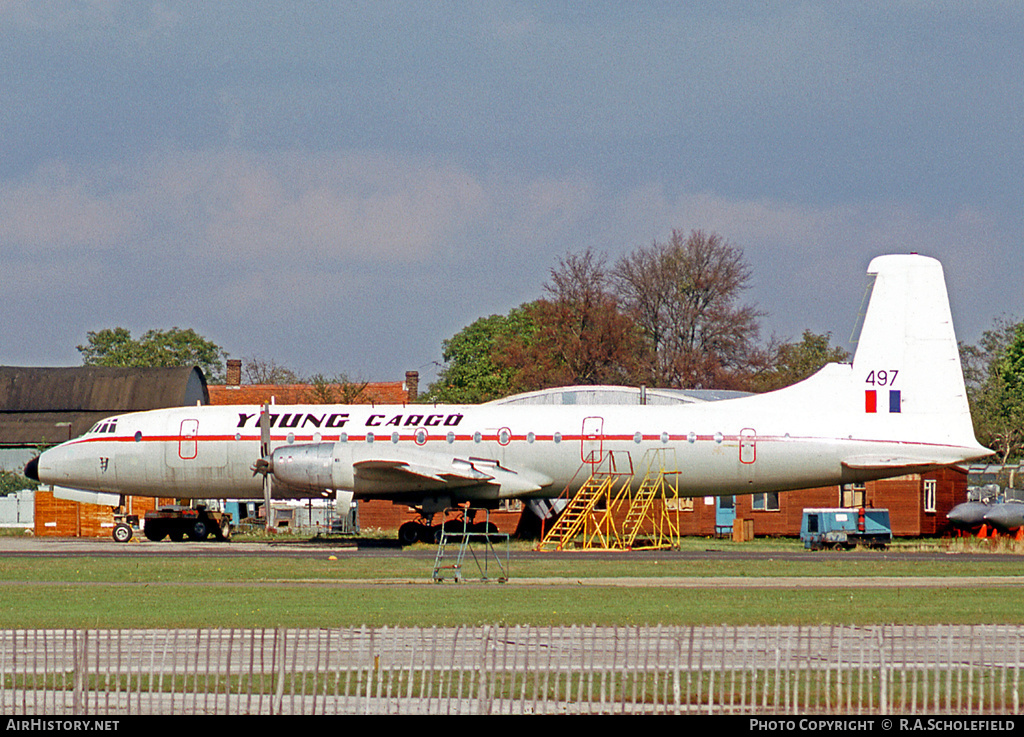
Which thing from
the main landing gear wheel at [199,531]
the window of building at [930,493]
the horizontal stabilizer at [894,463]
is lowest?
the main landing gear wheel at [199,531]

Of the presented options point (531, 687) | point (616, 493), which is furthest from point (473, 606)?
point (616, 493)

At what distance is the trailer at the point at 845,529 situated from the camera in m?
46.1

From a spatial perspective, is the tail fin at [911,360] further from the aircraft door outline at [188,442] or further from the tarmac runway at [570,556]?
the aircraft door outline at [188,442]

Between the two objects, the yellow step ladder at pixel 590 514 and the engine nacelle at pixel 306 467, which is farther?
the engine nacelle at pixel 306 467

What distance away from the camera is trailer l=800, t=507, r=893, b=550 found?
151 ft

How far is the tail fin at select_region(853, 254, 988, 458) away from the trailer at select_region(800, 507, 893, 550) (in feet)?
11.8

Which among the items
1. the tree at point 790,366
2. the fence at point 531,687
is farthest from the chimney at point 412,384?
the fence at point 531,687

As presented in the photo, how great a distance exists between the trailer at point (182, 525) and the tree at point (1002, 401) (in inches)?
2230

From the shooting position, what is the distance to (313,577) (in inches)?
1268

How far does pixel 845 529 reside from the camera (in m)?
46.7
